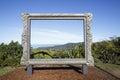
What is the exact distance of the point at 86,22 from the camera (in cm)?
974

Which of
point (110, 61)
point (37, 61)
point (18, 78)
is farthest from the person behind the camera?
point (110, 61)

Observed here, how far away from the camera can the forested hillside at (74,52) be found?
511 inches

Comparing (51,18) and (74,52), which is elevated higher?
(51,18)

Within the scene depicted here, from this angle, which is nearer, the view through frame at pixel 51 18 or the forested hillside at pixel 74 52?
the view through frame at pixel 51 18

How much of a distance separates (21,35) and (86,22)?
3.37 m

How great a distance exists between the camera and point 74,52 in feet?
49.9

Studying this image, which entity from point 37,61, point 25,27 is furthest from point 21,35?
point 37,61

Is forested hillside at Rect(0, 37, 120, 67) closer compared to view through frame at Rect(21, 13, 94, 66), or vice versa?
view through frame at Rect(21, 13, 94, 66)

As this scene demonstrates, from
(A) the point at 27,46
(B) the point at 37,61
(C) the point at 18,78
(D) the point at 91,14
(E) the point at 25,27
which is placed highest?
(D) the point at 91,14

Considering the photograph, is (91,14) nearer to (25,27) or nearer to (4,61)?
(25,27)

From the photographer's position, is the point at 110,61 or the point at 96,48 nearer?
the point at 110,61

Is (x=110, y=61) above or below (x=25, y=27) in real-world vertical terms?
below

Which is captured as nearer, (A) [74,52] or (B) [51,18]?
(B) [51,18]

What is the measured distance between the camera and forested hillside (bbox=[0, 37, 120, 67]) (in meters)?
13.0
